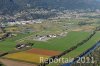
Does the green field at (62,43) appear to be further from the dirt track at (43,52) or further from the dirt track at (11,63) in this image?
the dirt track at (11,63)

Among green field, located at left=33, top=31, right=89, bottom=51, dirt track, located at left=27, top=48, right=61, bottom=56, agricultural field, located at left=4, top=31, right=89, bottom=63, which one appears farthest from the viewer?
green field, located at left=33, top=31, right=89, bottom=51

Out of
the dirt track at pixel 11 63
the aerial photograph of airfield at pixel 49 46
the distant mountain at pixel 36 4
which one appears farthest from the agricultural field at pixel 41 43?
the distant mountain at pixel 36 4

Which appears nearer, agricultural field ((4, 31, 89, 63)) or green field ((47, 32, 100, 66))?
agricultural field ((4, 31, 89, 63))

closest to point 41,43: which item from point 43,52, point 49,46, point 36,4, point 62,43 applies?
point 49,46

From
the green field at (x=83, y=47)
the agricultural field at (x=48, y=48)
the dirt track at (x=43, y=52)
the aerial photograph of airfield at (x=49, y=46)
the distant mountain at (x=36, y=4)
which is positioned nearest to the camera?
the aerial photograph of airfield at (x=49, y=46)

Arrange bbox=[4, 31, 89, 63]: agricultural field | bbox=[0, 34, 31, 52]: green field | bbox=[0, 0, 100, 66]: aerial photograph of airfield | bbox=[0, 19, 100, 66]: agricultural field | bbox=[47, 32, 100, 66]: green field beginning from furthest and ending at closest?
bbox=[0, 34, 31, 52]: green field, bbox=[47, 32, 100, 66]: green field, bbox=[0, 19, 100, 66]: agricultural field, bbox=[4, 31, 89, 63]: agricultural field, bbox=[0, 0, 100, 66]: aerial photograph of airfield

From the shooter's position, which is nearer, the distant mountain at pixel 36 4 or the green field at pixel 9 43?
the green field at pixel 9 43

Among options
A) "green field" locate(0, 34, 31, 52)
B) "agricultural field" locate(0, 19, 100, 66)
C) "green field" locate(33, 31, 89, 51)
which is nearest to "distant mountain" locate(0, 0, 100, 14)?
"agricultural field" locate(0, 19, 100, 66)

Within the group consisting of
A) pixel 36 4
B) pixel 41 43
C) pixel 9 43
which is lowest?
pixel 41 43

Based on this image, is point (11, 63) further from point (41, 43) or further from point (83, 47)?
point (83, 47)

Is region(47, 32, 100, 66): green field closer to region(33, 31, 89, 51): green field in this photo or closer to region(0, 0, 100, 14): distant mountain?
region(33, 31, 89, 51): green field

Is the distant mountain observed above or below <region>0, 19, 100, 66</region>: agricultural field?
above

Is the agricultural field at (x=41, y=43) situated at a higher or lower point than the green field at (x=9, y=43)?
lower
